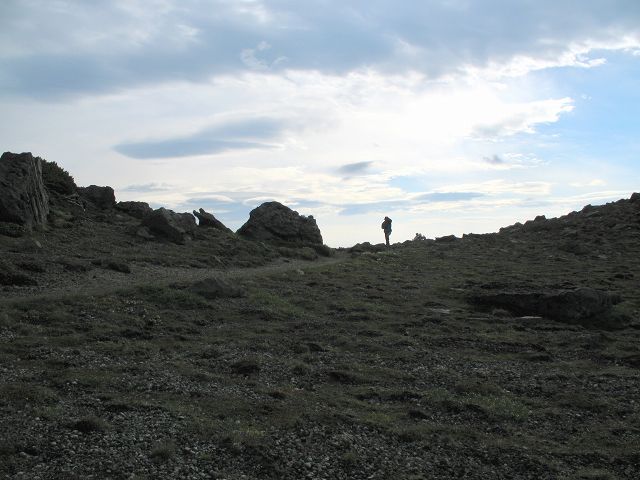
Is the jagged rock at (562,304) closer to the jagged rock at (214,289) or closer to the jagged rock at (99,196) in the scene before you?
the jagged rock at (214,289)

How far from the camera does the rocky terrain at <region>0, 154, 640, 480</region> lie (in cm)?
1101

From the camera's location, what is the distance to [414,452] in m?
12.0

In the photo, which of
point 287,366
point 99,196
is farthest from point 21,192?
point 287,366

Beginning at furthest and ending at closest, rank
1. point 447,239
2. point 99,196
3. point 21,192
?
point 447,239 → point 99,196 → point 21,192

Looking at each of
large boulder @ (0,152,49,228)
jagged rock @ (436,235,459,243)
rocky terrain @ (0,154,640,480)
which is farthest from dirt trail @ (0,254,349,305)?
jagged rock @ (436,235,459,243)

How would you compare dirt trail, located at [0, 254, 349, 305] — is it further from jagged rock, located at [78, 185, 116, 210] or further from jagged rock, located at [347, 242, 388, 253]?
jagged rock, located at [347, 242, 388, 253]

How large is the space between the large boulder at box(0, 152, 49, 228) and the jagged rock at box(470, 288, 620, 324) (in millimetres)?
24801

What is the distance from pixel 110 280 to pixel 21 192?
35.9ft

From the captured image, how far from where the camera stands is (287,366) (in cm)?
1667

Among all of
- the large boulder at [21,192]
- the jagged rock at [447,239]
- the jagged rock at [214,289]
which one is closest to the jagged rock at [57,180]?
the large boulder at [21,192]

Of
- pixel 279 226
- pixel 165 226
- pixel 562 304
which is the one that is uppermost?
pixel 279 226

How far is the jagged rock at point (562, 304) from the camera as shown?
2514cm

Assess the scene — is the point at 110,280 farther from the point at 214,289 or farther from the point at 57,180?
the point at 57,180

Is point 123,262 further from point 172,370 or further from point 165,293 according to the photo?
point 172,370
